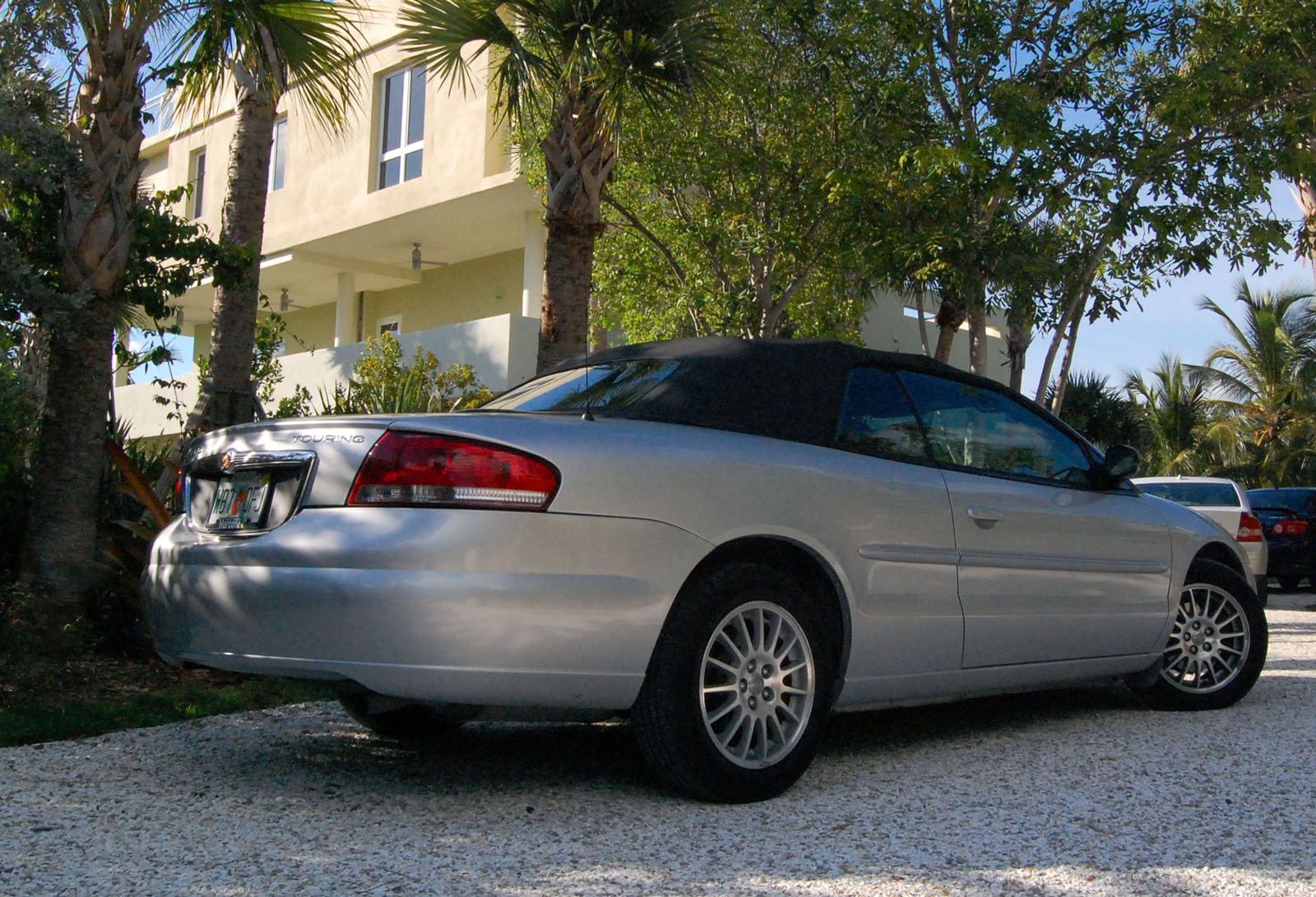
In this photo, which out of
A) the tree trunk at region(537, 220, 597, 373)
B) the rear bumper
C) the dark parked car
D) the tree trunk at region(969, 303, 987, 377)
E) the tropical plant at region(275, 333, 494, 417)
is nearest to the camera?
the rear bumper

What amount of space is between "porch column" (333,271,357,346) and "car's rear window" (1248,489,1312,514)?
54.5 feet

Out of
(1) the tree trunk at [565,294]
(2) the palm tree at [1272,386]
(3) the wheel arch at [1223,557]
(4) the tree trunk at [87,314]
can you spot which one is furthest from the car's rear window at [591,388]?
(2) the palm tree at [1272,386]

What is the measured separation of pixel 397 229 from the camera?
23109 mm

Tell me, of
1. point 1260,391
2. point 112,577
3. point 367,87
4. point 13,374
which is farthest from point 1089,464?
point 1260,391

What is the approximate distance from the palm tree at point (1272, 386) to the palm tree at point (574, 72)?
92.5 ft

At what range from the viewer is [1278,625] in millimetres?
11719

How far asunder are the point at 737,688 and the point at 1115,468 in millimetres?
2339

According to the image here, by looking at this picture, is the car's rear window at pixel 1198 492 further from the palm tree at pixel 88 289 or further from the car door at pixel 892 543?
the palm tree at pixel 88 289

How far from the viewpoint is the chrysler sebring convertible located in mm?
3584

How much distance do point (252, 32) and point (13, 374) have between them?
2410 millimetres

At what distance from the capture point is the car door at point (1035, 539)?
4820mm

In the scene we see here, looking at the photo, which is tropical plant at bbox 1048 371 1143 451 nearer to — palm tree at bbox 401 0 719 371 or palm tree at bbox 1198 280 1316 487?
palm tree at bbox 1198 280 1316 487

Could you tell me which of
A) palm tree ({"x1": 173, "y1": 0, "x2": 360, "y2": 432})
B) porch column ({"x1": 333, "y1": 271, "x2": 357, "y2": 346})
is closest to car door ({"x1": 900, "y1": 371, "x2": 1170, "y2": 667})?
palm tree ({"x1": 173, "y1": 0, "x2": 360, "y2": 432})

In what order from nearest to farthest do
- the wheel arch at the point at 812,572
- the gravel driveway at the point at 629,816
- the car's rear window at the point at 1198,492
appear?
the gravel driveway at the point at 629,816 → the wheel arch at the point at 812,572 → the car's rear window at the point at 1198,492
